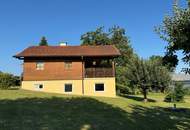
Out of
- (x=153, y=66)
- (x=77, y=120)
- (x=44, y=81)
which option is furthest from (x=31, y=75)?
(x=77, y=120)

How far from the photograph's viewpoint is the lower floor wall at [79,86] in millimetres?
45219

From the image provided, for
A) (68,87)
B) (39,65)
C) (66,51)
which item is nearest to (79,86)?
(68,87)

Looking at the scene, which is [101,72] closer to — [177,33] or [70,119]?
[70,119]

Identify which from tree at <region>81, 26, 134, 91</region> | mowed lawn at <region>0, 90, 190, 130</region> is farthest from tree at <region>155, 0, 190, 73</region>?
tree at <region>81, 26, 134, 91</region>

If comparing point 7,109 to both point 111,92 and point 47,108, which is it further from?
point 111,92

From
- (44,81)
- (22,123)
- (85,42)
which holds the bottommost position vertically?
(22,123)

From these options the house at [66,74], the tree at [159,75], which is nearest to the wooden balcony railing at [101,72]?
the house at [66,74]

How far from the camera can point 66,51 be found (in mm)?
48344

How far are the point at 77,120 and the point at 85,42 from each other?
63.3 metres

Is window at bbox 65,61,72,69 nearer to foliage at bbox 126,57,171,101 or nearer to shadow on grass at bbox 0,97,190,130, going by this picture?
foliage at bbox 126,57,171,101

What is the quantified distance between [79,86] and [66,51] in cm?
574

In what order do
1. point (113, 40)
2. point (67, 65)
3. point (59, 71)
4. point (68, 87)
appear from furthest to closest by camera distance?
point (113, 40) → point (67, 65) → point (59, 71) → point (68, 87)

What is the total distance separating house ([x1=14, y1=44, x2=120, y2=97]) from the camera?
45.5 meters

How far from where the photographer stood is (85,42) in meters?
81.8
